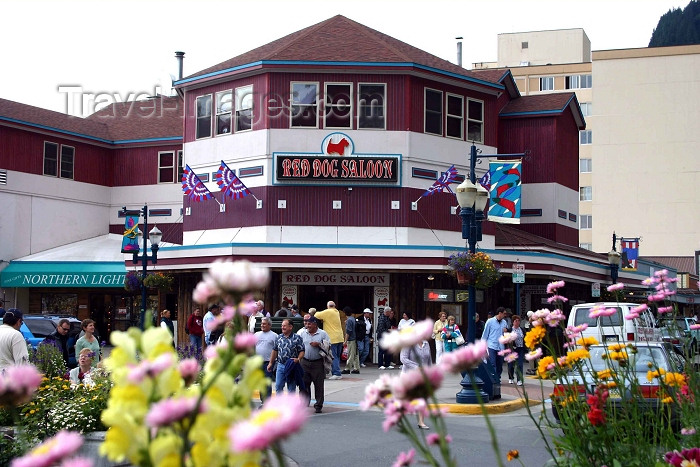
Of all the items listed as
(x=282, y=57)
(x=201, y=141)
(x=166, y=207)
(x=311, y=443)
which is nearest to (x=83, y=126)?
(x=166, y=207)

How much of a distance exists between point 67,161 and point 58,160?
1.74 feet

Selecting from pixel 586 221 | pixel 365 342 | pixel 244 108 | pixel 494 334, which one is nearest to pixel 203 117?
pixel 244 108

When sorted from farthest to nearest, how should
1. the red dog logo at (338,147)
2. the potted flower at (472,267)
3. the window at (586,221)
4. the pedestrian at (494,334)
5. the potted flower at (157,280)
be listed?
the window at (586,221), the red dog logo at (338,147), the potted flower at (157,280), the pedestrian at (494,334), the potted flower at (472,267)

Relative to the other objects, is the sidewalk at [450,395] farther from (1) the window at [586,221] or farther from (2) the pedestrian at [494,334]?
(1) the window at [586,221]

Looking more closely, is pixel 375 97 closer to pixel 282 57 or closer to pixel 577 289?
pixel 282 57

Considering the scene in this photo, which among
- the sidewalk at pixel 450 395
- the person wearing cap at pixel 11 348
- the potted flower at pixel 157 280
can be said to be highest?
the potted flower at pixel 157 280

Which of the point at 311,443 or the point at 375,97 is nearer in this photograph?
the point at 311,443

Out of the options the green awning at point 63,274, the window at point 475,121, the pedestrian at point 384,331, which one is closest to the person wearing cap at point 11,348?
the pedestrian at point 384,331

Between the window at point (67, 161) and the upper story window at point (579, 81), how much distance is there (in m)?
45.4

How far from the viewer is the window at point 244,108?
31.0 metres

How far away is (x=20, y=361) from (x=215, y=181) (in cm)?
2070

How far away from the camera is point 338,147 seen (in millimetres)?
30156

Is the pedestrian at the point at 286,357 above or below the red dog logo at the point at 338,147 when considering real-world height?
below

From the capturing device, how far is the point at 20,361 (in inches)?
441
